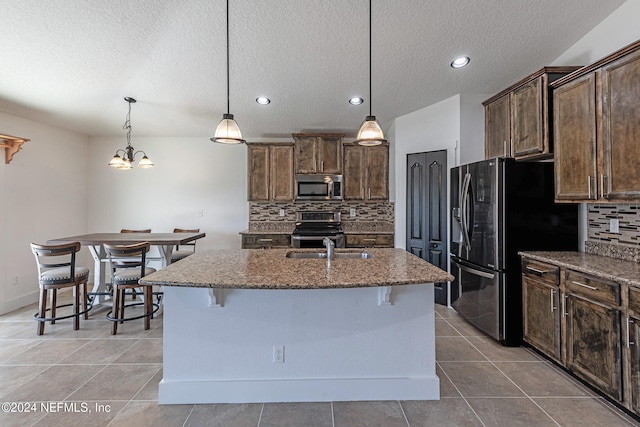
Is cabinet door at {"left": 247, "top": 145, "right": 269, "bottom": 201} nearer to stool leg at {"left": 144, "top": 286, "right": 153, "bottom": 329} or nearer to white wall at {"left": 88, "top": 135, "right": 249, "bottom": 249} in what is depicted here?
white wall at {"left": 88, "top": 135, "right": 249, "bottom": 249}

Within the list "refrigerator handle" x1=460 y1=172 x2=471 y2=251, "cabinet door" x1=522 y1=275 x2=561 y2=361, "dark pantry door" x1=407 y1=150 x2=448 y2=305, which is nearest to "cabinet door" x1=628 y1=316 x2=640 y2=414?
"cabinet door" x1=522 y1=275 x2=561 y2=361

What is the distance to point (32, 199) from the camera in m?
4.02

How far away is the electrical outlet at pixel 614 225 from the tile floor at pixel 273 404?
1.19 meters

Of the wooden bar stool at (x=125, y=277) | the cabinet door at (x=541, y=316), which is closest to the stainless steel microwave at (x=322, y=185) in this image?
the wooden bar stool at (x=125, y=277)

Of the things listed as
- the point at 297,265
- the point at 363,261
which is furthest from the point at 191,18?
the point at 363,261

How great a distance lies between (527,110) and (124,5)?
3.36m

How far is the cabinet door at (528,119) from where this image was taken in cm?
255

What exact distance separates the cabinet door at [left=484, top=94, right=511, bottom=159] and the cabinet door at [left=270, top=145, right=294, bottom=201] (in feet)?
9.23

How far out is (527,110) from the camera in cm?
268

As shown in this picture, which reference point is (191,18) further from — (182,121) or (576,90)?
(576,90)

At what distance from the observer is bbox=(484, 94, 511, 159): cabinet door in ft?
9.64

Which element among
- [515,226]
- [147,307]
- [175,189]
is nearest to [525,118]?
[515,226]

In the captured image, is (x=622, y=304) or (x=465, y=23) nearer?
(x=622, y=304)

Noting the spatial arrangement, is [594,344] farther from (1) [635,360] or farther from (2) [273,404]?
(2) [273,404]
